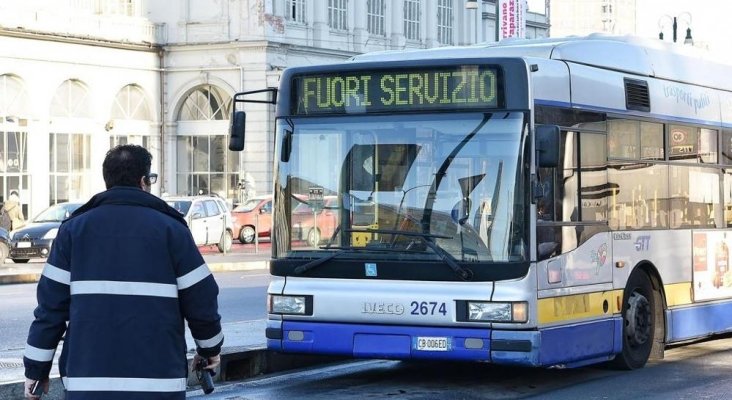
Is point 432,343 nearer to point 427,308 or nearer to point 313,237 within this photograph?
point 427,308

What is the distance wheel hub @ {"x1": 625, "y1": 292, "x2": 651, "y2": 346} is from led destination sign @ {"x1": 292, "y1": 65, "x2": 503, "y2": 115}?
2623 mm

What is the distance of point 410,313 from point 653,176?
132 inches

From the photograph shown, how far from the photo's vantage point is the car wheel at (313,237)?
1209 cm

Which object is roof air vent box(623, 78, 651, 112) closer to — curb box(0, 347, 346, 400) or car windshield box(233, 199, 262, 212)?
curb box(0, 347, 346, 400)

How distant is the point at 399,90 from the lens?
12109mm

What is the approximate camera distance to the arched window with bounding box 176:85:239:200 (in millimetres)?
62094

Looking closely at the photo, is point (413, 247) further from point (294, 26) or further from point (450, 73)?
point (294, 26)

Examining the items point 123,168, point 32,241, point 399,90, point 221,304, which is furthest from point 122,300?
point 32,241

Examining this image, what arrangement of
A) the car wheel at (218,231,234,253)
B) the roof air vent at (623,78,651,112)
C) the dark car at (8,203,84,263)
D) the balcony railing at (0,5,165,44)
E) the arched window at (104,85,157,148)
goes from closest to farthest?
the roof air vent at (623,78,651,112)
the dark car at (8,203,84,263)
the car wheel at (218,231,234,253)
the balcony railing at (0,5,165,44)
the arched window at (104,85,157,148)

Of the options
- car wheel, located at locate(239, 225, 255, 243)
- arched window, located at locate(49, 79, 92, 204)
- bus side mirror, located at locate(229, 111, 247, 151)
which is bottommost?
car wheel, located at locate(239, 225, 255, 243)

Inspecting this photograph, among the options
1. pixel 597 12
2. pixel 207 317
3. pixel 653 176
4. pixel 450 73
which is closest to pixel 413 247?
pixel 450 73

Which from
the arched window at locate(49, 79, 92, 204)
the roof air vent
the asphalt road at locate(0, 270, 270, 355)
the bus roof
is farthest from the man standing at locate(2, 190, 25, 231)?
the roof air vent

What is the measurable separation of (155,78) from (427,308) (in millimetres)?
50637

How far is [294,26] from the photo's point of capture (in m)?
62.9
